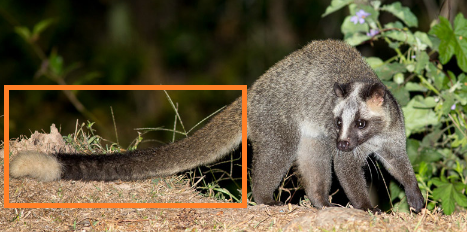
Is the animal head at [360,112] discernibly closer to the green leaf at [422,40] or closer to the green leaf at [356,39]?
the green leaf at [356,39]

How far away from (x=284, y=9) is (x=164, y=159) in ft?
32.9

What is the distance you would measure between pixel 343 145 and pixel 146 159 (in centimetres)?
218

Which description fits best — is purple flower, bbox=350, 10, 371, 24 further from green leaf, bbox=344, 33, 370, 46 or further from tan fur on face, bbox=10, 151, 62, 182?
tan fur on face, bbox=10, 151, 62, 182

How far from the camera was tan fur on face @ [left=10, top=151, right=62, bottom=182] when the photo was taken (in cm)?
569

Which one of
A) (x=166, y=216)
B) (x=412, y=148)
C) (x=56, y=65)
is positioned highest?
(x=56, y=65)

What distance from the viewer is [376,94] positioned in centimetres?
611

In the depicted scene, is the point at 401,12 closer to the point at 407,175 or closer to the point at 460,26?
the point at 460,26

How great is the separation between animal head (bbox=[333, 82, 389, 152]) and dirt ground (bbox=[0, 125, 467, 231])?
959 mm

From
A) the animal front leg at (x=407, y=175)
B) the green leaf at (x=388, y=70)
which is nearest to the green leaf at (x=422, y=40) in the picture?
the green leaf at (x=388, y=70)

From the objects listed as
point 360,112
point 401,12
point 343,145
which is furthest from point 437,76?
point 343,145

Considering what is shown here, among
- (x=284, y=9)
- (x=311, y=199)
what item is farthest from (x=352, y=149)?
(x=284, y=9)

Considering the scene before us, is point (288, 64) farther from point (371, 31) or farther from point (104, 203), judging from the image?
point (104, 203)

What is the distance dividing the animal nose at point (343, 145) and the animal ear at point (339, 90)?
54 centimetres

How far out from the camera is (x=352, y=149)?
6.07 meters
